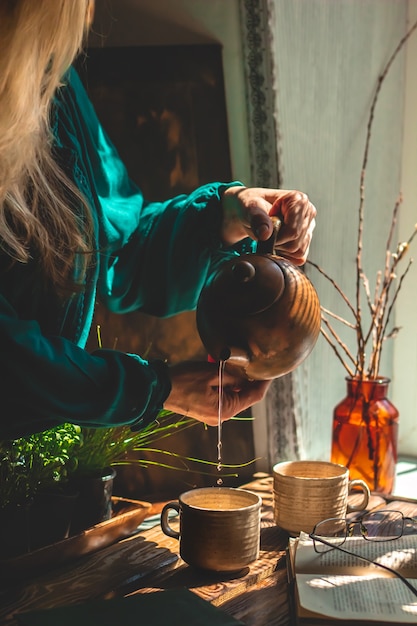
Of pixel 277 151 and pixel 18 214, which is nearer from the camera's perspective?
pixel 18 214

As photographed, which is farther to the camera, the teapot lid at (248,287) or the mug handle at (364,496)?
the mug handle at (364,496)

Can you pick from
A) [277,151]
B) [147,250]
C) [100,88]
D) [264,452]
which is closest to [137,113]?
[100,88]

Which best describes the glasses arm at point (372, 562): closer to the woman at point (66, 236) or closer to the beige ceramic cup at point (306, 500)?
the beige ceramic cup at point (306, 500)

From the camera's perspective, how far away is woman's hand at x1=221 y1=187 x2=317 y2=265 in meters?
1.16

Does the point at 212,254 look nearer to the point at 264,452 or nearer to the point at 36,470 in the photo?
the point at 36,470

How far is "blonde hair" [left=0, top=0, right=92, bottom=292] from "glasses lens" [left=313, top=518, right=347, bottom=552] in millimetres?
575

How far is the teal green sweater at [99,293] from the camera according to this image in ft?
3.39

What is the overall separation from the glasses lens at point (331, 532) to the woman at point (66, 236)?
257 millimetres

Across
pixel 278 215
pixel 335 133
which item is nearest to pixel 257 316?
pixel 278 215

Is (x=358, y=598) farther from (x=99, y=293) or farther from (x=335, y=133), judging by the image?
(x=335, y=133)

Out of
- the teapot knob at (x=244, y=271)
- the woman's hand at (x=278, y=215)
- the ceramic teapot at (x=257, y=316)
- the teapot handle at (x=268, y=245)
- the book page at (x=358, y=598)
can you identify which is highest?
the woman's hand at (x=278, y=215)

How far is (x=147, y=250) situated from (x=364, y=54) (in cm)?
101

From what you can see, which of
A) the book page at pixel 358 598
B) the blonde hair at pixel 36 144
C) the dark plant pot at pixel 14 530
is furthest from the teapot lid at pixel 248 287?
the dark plant pot at pixel 14 530

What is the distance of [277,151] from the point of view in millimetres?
1764
